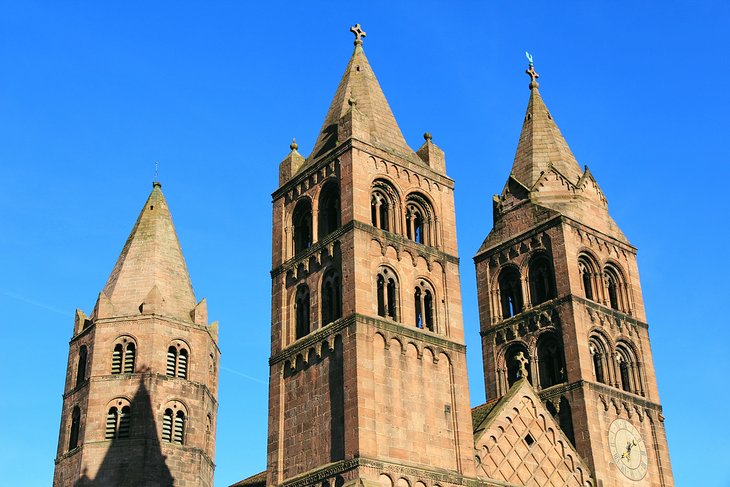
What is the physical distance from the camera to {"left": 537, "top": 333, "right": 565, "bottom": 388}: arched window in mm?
48688

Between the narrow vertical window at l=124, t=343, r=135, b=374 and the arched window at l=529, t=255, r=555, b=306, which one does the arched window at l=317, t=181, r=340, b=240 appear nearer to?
the arched window at l=529, t=255, r=555, b=306

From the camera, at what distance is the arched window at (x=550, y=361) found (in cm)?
4869

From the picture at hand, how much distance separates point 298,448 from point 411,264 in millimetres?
8654

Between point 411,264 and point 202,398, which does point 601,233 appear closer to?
point 411,264

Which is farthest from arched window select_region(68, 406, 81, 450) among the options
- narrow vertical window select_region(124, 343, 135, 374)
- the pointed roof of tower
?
the pointed roof of tower

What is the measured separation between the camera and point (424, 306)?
42.1 metres

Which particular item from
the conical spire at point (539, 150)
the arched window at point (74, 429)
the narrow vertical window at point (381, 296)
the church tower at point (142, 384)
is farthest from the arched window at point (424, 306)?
the arched window at point (74, 429)

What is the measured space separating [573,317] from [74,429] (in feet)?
86.0

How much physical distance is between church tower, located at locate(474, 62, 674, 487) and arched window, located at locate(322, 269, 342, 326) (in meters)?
A: 9.56

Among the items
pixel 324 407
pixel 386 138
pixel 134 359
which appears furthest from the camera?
pixel 134 359

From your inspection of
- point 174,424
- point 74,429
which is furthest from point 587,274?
point 74,429

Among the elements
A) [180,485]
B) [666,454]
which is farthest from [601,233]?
[180,485]

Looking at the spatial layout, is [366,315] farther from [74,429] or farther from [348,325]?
[74,429]

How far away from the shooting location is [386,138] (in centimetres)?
4516
